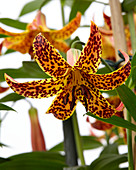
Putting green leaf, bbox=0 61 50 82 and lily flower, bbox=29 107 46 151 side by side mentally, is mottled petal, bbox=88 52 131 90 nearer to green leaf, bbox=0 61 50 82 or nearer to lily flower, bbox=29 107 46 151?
green leaf, bbox=0 61 50 82

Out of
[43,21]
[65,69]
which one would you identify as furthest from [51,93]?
[43,21]

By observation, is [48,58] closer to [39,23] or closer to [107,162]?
[107,162]

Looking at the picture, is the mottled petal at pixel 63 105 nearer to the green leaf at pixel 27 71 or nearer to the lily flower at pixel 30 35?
the green leaf at pixel 27 71

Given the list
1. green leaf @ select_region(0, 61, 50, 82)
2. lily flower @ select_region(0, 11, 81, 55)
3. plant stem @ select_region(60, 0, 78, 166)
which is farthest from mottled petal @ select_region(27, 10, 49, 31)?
plant stem @ select_region(60, 0, 78, 166)

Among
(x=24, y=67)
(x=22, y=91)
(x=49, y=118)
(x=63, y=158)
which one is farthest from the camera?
(x=49, y=118)

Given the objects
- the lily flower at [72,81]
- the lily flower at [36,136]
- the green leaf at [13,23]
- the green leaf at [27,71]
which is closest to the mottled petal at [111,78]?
the lily flower at [72,81]

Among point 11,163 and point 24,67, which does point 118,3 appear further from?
point 11,163
